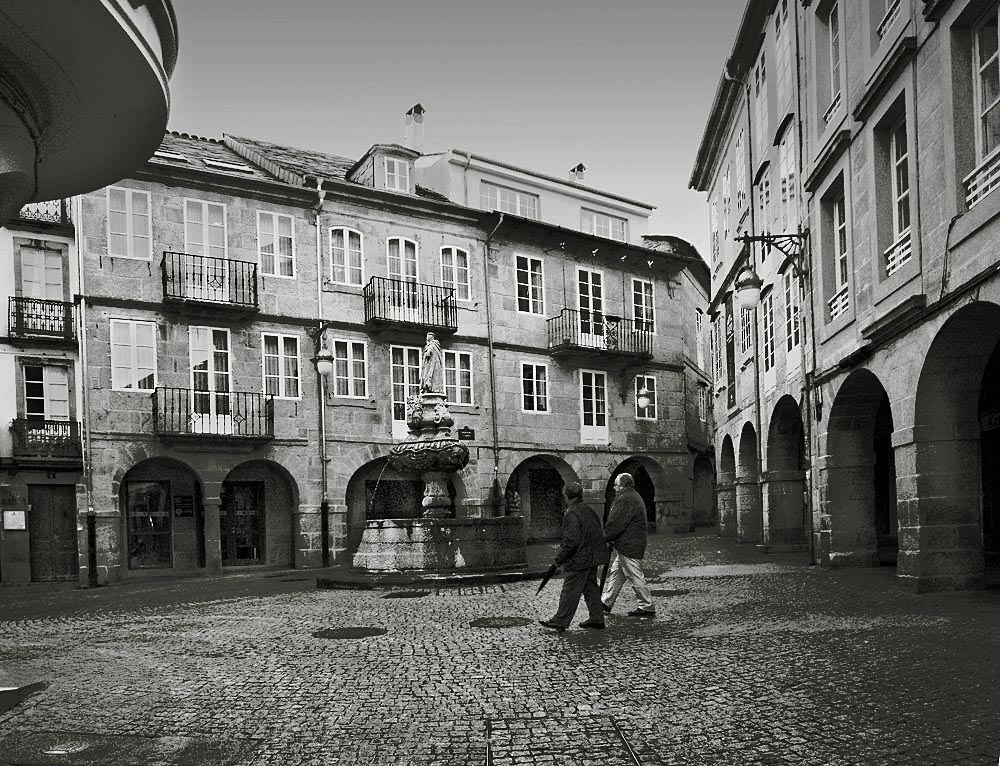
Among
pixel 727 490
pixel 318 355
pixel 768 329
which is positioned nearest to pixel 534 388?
pixel 727 490

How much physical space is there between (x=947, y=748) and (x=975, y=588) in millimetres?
7345

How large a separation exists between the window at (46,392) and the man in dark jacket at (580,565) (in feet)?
66.8

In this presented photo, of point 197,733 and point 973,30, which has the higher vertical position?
point 973,30

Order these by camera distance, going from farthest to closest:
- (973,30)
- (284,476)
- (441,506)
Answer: (284,476) < (441,506) < (973,30)

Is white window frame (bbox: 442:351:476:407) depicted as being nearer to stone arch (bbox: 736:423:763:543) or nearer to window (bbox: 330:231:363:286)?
window (bbox: 330:231:363:286)

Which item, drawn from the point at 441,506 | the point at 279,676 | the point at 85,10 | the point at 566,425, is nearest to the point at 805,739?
the point at 279,676

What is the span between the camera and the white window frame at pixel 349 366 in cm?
2497

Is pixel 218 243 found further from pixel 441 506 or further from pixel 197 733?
pixel 197 733

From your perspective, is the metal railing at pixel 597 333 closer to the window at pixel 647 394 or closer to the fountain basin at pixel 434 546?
the window at pixel 647 394

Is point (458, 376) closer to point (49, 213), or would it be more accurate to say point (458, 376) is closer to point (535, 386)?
point (535, 386)

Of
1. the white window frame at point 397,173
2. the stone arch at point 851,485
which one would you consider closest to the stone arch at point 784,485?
the stone arch at point 851,485

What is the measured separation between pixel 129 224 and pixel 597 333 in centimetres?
1461

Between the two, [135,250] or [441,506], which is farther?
[135,250]

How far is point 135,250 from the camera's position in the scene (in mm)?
22672
